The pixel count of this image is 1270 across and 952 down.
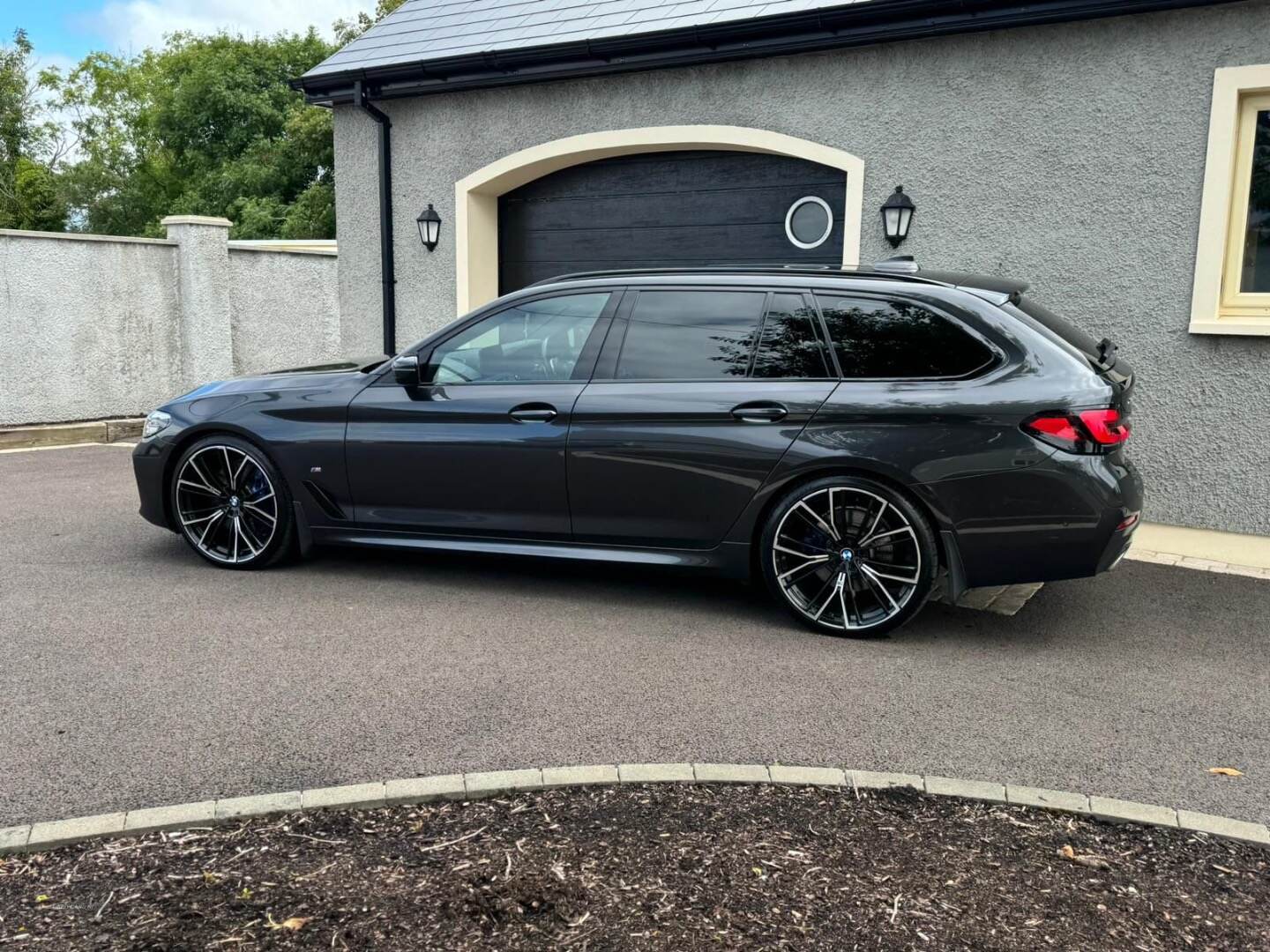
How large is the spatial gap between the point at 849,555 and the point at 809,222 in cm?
436

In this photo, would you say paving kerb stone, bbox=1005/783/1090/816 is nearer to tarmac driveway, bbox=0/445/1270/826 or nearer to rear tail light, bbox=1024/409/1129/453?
tarmac driveway, bbox=0/445/1270/826

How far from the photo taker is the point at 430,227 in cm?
1020

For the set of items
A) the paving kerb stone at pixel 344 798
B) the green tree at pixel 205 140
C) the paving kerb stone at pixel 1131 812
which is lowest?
the paving kerb stone at pixel 1131 812

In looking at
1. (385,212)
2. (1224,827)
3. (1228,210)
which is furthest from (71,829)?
(385,212)

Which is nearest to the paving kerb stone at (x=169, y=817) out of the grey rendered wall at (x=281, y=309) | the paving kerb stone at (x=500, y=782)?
the paving kerb stone at (x=500, y=782)

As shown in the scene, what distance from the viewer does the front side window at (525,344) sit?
18.7 ft

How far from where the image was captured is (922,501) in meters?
4.99

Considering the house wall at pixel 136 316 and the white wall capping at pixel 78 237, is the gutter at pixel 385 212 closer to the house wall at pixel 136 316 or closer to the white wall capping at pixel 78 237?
the white wall capping at pixel 78 237

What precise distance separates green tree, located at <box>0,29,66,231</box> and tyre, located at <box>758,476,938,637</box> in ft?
152

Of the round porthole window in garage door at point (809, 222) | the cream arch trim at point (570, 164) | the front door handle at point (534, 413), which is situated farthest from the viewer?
the round porthole window in garage door at point (809, 222)

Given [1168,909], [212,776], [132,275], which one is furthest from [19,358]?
[1168,909]

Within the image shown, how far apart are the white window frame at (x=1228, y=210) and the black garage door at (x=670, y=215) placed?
2582 mm

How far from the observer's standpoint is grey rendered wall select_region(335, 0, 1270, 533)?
713 centimetres

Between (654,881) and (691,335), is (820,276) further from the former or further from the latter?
(654,881)
